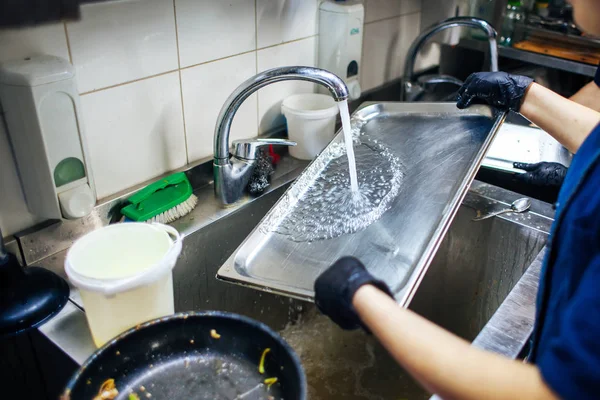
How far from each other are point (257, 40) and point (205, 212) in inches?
18.6

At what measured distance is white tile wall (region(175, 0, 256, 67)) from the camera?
3.92ft

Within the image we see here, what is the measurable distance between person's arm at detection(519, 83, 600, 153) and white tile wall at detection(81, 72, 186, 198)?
0.82m

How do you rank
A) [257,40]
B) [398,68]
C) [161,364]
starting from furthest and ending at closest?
[398,68] < [257,40] < [161,364]

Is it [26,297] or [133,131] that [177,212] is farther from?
[26,297]

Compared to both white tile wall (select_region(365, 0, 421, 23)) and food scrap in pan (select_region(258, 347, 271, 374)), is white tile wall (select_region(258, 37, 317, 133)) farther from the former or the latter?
food scrap in pan (select_region(258, 347, 271, 374))

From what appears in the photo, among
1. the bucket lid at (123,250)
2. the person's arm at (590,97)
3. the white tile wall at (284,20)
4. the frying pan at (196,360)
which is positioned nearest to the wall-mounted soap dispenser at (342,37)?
the white tile wall at (284,20)

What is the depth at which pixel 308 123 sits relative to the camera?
1.45 meters

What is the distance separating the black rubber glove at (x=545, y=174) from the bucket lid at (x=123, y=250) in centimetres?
99

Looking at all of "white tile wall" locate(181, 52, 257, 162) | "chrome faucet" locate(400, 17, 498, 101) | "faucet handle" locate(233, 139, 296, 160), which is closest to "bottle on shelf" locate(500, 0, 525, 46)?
"chrome faucet" locate(400, 17, 498, 101)

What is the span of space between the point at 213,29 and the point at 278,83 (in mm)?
294

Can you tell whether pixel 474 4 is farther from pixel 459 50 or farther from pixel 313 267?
pixel 313 267

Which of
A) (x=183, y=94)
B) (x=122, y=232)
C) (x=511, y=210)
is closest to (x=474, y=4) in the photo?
(x=511, y=210)

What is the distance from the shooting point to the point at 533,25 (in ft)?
6.81

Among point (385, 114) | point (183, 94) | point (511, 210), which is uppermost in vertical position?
point (183, 94)
